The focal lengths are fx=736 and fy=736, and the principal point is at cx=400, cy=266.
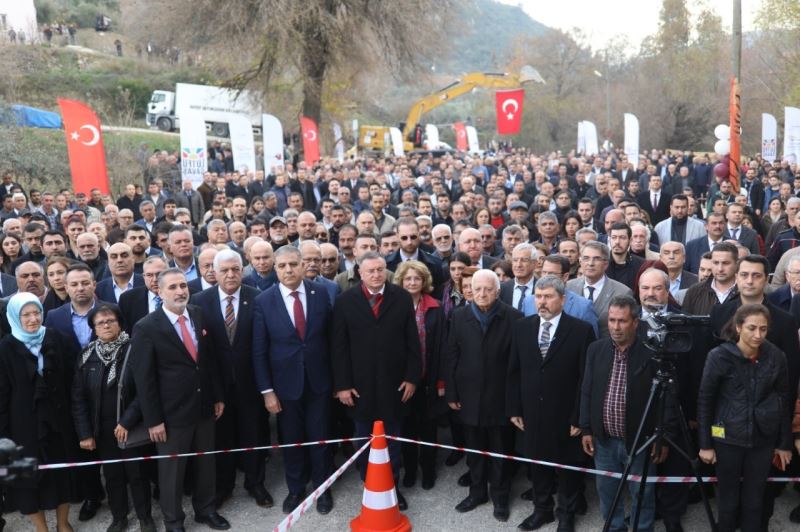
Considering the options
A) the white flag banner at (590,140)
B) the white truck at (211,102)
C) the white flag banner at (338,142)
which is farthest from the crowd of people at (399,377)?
the white flag banner at (338,142)

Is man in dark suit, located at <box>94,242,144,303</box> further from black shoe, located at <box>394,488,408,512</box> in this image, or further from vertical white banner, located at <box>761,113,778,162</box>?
vertical white banner, located at <box>761,113,778,162</box>

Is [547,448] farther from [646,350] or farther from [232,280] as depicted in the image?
[232,280]

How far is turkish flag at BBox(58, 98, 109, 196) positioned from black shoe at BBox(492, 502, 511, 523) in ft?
28.7

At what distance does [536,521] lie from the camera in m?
5.39

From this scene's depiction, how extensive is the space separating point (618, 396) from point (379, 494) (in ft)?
5.79

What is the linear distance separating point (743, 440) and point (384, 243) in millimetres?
4088

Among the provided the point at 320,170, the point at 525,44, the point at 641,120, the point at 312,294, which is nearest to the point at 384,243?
the point at 312,294

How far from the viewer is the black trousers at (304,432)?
583 centimetres

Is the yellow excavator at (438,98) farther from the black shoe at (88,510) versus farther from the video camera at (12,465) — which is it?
the video camera at (12,465)

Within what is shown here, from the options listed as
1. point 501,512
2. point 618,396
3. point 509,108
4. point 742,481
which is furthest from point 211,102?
point 742,481

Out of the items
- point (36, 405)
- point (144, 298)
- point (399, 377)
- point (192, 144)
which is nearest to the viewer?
point (36, 405)

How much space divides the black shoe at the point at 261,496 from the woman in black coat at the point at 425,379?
1.12m

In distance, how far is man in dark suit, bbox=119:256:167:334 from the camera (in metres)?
6.17

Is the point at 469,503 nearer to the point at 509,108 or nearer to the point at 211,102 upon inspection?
the point at 509,108
